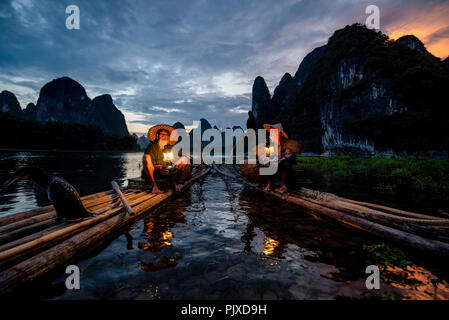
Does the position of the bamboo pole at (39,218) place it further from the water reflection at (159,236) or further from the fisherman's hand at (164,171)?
the fisherman's hand at (164,171)

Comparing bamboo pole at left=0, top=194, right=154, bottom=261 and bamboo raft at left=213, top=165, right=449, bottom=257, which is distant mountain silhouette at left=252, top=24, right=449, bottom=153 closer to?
bamboo raft at left=213, top=165, right=449, bottom=257

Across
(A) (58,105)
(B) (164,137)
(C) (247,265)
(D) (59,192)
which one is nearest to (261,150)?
(B) (164,137)

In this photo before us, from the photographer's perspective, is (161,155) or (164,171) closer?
(164,171)

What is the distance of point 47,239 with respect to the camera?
2201 mm

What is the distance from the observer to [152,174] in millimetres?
5672

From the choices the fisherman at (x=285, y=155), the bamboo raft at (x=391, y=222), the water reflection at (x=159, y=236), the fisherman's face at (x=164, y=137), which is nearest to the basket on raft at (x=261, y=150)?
the fisherman at (x=285, y=155)

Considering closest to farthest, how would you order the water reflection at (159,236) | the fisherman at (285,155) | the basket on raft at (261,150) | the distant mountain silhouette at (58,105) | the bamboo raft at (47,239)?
the bamboo raft at (47,239) → the water reflection at (159,236) → the fisherman at (285,155) → the basket on raft at (261,150) → the distant mountain silhouette at (58,105)

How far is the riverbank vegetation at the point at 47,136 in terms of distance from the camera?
54388 millimetres

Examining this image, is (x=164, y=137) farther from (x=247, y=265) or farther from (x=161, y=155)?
(x=247, y=265)

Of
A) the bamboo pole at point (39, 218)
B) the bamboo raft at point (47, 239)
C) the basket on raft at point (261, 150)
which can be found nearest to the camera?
the bamboo raft at point (47, 239)

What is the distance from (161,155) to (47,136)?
266ft

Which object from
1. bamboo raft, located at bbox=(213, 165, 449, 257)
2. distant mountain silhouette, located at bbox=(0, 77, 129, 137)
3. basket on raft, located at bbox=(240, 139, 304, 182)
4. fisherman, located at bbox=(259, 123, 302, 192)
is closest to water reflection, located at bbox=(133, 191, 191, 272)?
bamboo raft, located at bbox=(213, 165, 449, 257)

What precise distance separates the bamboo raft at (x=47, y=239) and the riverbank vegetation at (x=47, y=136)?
251 feet
